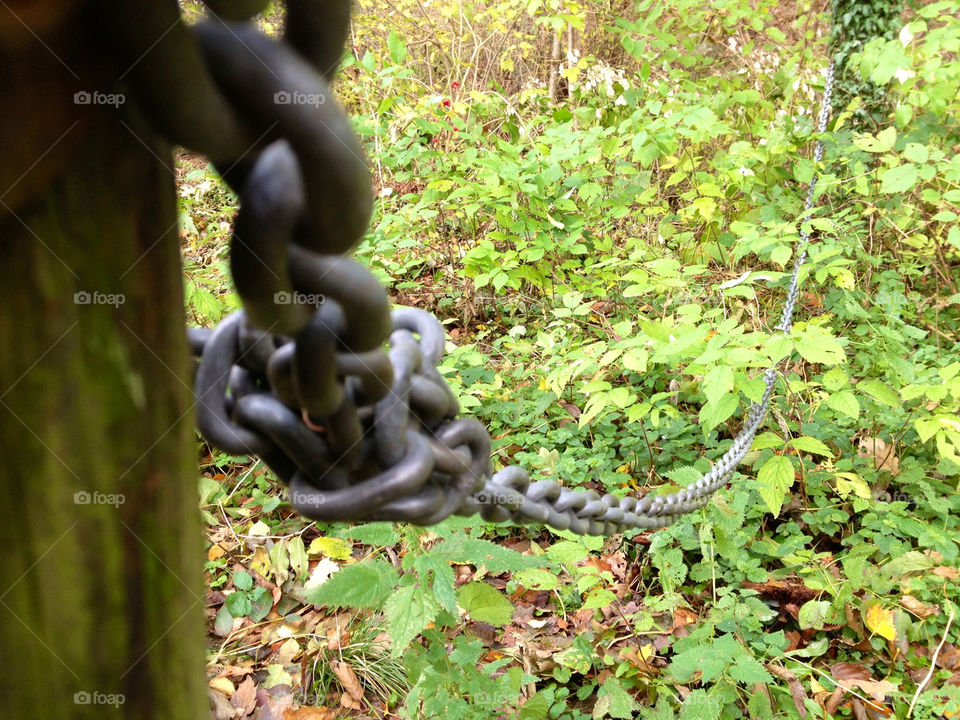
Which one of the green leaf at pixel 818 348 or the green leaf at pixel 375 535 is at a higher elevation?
the green leaf at pixel 818 348

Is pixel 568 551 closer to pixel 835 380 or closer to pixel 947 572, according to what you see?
pixel 835 380

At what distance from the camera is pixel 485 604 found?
4.77 ft

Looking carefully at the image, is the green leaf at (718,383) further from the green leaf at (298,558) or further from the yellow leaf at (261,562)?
the yellow leaf at (261,562)

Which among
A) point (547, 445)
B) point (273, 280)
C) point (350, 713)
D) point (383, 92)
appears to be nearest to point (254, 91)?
point (273, 280)

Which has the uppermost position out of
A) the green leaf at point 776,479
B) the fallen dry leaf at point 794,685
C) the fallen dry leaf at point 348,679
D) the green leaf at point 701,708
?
the green leaf at point 776,479

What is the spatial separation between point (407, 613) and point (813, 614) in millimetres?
1320

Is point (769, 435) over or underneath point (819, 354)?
underneath

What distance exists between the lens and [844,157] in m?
2.91

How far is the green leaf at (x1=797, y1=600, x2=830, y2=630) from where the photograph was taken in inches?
76.4

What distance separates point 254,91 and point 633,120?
8.72 ft

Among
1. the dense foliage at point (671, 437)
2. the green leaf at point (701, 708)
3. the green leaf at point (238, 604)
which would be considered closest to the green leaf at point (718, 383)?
the dense foliage at point (671, 437)

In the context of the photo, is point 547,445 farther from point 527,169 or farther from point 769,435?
point 527,169

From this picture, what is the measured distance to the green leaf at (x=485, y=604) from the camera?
143 centimetres

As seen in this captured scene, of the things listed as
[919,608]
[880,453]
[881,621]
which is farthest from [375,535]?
[880,453]
